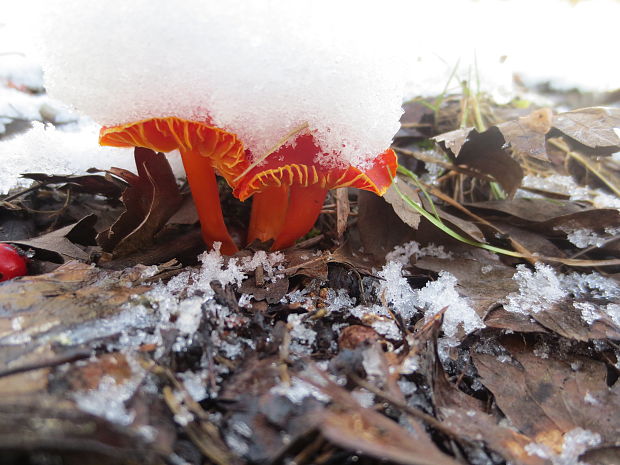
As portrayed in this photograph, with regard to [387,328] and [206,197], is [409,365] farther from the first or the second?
[206,197]

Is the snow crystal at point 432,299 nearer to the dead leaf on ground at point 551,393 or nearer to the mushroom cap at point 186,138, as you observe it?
the dead leaf on ground at point 551,393

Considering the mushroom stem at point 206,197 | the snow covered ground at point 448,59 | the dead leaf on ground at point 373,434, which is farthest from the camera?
the snow covered ground at point 448,59

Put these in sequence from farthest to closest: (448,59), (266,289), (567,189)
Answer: (448,59) → (567,189) → (266,289)

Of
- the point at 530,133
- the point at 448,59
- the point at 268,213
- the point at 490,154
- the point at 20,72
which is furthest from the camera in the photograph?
the point at 448,59

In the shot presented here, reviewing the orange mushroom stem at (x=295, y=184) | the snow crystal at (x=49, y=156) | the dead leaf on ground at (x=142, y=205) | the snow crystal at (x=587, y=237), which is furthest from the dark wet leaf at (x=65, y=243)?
the snow crystal at (x=587, y=237)

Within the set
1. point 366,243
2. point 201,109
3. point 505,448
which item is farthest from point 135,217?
point 505,448

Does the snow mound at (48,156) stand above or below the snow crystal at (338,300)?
above

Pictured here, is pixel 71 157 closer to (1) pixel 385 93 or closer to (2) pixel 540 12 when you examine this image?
(1) pixel 385 93

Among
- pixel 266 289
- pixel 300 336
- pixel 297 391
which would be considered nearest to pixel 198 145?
pixel 266 289
